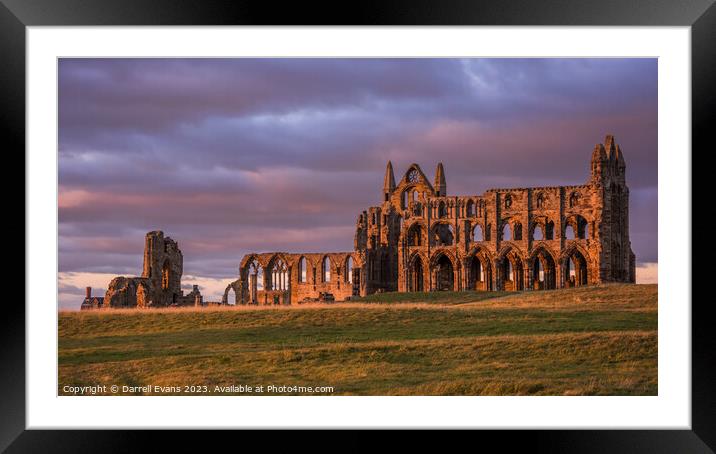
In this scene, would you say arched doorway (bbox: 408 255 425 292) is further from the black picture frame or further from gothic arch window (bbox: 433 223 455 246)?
the black picture frame

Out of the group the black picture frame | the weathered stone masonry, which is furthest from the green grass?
the black picture frame

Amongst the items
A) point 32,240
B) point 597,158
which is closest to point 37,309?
point 32,240

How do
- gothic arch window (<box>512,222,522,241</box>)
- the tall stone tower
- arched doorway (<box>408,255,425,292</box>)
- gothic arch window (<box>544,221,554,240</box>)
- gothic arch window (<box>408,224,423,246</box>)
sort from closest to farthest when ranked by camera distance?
the tall stone tower < gothic arch window (<box>544,221,554,240</box>) < gothic arch window (<box>512,222,522,241</box>) < arched doorway (<box>408,255,425,292</box>) < gothic arch window (<box>408,224,423,246</box>)

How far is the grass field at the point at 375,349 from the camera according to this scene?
24.3 m

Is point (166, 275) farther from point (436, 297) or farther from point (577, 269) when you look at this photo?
point (577, 269)

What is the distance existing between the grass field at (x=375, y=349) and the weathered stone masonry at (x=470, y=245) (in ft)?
68.8

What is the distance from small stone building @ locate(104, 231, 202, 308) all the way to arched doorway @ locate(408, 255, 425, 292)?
15.1 m

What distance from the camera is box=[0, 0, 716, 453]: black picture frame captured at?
679 inches
